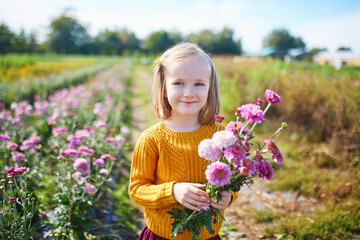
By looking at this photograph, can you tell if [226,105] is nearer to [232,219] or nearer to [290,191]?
[290,191]

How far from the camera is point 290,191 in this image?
3121 millimetres

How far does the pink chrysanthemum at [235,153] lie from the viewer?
2.56 feet

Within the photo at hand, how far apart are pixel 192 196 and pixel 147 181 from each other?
1.00 ft

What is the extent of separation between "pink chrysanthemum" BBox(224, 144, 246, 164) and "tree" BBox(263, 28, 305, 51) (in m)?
77.6

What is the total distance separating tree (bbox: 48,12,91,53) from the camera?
59625mm

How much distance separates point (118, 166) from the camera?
328cm

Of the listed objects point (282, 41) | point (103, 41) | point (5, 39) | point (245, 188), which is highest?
point (282, 41)

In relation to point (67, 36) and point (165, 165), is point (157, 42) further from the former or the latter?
point (165, 165)

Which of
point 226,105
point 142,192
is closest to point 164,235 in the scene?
point 142,192

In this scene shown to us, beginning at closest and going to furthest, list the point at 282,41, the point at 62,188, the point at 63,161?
the point at 62,188 → the point at 63,161 → the point at 282,41

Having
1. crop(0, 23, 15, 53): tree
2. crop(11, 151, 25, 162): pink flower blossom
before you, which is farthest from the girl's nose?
crop(0, 23, 15, 53): tree

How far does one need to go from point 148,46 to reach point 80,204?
2339 inches

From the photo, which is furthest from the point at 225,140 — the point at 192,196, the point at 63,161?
the point at 63,161

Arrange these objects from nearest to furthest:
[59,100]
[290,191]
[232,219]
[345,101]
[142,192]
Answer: [142,192], [232,219], [290,191], [345,101], [59,100]
